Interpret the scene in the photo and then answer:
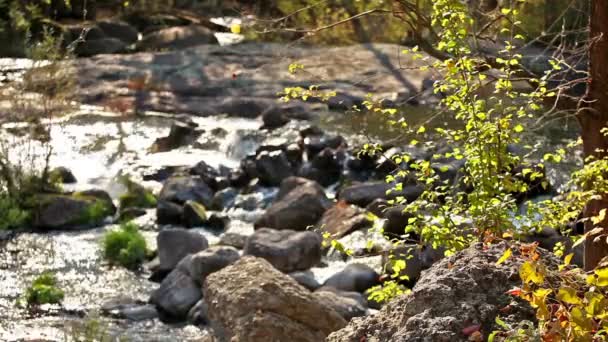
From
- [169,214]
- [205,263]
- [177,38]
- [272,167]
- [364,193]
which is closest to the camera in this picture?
[205,263]

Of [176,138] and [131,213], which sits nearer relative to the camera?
[131,213]

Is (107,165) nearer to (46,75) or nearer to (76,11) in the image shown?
(46,75)

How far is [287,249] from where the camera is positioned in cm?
1106

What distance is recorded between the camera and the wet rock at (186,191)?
543 inches

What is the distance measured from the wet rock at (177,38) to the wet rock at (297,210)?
12087mm

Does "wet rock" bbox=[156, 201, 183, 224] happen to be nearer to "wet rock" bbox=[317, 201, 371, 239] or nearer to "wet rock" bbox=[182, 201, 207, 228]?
"wet rock" bbox=[182, 201, 207, 228]

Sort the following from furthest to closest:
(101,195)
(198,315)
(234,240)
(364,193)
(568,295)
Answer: (101,195) < (364,193) < (234,240) < (198,315) < (568,295)

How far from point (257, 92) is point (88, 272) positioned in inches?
364

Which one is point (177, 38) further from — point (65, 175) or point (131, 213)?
point (131, 213)

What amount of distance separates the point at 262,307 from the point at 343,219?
5.91 m

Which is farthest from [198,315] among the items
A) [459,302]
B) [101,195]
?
[459,302]

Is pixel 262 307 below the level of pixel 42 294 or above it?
above

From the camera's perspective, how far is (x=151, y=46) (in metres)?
24.9

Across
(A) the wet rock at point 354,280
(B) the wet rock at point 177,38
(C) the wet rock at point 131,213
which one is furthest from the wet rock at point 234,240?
(B) the wet rock at point 177,38
